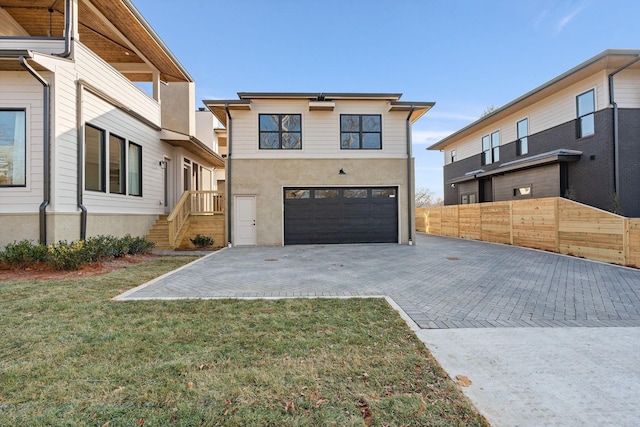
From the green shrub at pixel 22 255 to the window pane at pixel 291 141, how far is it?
27.4ft

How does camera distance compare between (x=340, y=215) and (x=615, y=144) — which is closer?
(x=615, y=144)

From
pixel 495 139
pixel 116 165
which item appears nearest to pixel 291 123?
pixel 116 165

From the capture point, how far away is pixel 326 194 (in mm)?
12672

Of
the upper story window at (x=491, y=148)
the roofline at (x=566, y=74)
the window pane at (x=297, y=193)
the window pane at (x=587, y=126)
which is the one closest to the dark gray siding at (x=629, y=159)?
the window pane at (x=587, y=126)

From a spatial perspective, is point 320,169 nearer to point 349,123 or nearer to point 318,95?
point 349,123

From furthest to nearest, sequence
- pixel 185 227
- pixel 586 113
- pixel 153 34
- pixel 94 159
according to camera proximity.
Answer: pixel 185 227, pixel 586 113, pixel 153 34, pixel 94 159

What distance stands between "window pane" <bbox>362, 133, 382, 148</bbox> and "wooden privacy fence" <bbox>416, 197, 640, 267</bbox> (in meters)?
5.88

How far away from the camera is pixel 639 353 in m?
3.05

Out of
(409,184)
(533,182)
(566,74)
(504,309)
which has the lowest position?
(504,309)

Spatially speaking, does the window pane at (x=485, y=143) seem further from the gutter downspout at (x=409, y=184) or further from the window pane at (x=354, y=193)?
the window pane at (x=354, y=193)

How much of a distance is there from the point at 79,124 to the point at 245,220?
20.0ft

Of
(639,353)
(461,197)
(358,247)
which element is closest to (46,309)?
(639,353)

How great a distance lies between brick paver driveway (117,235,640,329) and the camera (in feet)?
13.9

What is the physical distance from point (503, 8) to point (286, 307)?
14.9m
